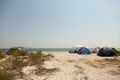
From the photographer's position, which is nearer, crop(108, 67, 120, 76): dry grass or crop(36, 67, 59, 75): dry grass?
crop(36, 67, 59, 75): dry grass

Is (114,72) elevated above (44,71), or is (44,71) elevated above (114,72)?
(44,71)

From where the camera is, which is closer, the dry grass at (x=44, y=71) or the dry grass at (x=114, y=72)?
the dry grass at (x=44, y=71)

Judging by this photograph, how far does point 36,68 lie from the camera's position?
9906mm

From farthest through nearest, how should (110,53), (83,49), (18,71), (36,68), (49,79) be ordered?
1. (83,49)
2. (110,53)
3. (36,68)
4. (18,71)
5. (49,79)

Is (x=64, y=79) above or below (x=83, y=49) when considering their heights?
below

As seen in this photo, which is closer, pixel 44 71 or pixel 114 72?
pixel 44 71

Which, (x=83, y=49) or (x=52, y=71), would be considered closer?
(x=52, y=71)

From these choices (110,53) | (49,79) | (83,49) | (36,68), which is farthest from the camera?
(83,49)

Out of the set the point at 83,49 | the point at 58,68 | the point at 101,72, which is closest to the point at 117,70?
the point at 101,72

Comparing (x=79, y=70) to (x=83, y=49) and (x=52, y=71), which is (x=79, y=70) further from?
(x=83, y=49)

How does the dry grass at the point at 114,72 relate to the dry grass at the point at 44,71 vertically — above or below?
below

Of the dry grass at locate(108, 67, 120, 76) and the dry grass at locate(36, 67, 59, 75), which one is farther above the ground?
the dry grass at locate(36, 67, 59, 75)

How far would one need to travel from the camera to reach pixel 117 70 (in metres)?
9.98

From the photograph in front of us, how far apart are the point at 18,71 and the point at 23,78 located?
4.01 feet
